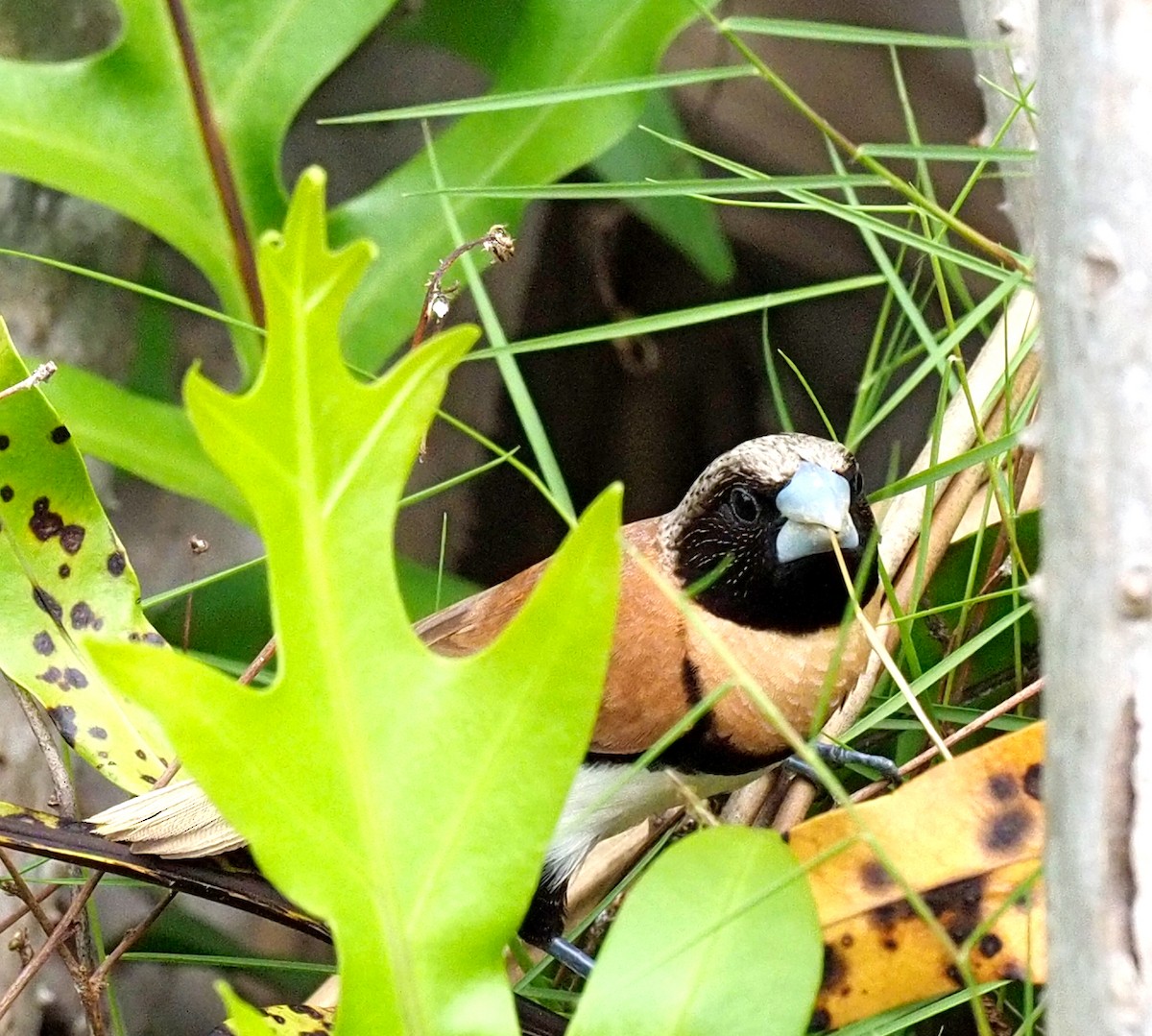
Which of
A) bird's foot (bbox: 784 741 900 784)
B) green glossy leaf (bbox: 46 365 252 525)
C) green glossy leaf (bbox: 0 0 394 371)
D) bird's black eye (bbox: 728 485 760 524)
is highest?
green glossy leaf (bbox: 0 0 394 371)

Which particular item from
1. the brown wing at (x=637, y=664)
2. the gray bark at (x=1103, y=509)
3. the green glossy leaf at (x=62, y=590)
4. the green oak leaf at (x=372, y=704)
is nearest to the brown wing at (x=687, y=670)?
the brown wing at (x=637, y=664)

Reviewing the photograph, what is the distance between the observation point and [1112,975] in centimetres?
38

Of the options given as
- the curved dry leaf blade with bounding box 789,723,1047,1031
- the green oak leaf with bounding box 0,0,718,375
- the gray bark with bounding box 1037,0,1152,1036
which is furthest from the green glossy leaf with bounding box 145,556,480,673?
the gray bark with bounding box 1037,0,1152,1036

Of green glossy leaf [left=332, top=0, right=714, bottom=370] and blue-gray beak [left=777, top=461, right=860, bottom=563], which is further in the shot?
green glossy leaf [left=332, top=0, right=714, bottom=370]

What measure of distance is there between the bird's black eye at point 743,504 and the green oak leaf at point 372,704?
48 centimetres

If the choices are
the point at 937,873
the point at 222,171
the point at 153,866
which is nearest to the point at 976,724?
the point at 937,873

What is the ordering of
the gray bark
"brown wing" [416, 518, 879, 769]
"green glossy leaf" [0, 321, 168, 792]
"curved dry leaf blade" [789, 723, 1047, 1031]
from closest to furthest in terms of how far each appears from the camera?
the gray bark → "curved dry leaf blade" [789, 723, 1047, 1031] → "green glossy leaf" [0, 321, 168, 792] → "brown wing" [416, 518, 879, 769]

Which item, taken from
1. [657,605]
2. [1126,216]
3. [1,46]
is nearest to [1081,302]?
[1126,216]

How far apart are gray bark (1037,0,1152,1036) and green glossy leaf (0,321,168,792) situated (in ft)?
1.90

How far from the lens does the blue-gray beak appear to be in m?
0.87

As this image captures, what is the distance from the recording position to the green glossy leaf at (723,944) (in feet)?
1.77

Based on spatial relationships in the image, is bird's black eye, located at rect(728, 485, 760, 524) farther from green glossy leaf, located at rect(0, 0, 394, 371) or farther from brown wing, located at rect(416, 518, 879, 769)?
green glossy leaf, located at rect(0, 0, 394, 371)

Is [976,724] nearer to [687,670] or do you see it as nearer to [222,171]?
[687,670]

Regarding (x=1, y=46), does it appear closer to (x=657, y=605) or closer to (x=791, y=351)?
(x=657, y=605)
